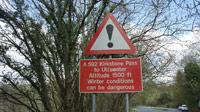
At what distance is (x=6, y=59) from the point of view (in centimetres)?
410

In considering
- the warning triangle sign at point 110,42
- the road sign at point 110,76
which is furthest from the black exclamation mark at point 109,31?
the road sign at point 110,76

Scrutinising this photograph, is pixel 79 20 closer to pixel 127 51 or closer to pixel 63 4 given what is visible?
pixel 63 4

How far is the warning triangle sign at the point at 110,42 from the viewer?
287 cm

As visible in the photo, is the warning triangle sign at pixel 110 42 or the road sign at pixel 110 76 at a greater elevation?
the warning triangle sign at pixel 110 42

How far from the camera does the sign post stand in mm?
2650

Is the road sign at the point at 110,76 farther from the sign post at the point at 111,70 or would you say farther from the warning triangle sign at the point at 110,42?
the warning triangle sign at the point at 110,42

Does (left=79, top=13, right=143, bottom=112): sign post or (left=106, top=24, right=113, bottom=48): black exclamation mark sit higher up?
(left=106, top=24, right=113, bottom=48): black exclamation mark

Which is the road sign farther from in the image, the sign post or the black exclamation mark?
the black exclamation mark

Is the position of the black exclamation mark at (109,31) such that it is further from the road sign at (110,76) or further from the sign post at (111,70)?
the road sign at (110,76)

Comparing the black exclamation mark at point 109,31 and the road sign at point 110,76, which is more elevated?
the black exclamation mark at point 109,31

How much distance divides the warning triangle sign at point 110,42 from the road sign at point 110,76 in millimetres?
203

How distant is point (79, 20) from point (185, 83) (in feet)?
82.8

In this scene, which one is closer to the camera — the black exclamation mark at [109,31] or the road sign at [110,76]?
the road sign at [110,76]

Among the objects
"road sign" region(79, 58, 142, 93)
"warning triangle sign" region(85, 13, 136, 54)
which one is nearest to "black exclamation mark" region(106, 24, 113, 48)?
"warning triangle sign" region(85, 13, 136, 54)
